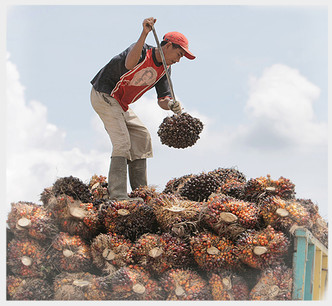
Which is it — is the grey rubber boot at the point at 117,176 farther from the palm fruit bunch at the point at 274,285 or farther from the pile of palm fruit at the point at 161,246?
the palm fruit bunch at the point at 274,285

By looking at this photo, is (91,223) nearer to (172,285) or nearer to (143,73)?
Answer: (172,285)

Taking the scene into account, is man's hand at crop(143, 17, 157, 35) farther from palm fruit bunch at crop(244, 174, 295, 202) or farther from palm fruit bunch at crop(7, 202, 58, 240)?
palm fruit bunch at crop(7, 202, 58, 240)

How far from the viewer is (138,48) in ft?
12.7

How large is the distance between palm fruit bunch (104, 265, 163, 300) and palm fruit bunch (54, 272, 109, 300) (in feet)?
0.23

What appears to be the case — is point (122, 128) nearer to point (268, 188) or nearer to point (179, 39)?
point (179, 39)

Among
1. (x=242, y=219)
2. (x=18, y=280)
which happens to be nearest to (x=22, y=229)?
(x=18, y=280)

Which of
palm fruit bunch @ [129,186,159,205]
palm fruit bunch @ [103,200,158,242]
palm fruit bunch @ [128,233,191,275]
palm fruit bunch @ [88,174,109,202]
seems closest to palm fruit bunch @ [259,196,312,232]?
palm fruit bunch @ [128,233,191,275]

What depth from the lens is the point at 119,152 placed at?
408cm

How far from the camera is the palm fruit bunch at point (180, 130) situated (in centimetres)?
400

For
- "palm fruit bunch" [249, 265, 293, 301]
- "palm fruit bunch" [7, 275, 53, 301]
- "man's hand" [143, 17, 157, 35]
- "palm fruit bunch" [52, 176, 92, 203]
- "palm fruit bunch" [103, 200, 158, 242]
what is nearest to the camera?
"palm fruit bunch" [249, 265, 293, 301]

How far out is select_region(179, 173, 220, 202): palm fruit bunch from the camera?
13.2ft

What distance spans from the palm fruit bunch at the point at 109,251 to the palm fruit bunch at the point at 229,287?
0.71m

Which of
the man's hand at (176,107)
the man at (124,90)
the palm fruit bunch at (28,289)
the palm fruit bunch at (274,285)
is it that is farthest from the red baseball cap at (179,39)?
the palm fruit bunch at (28,289)

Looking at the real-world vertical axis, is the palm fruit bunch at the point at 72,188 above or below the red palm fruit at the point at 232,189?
below
